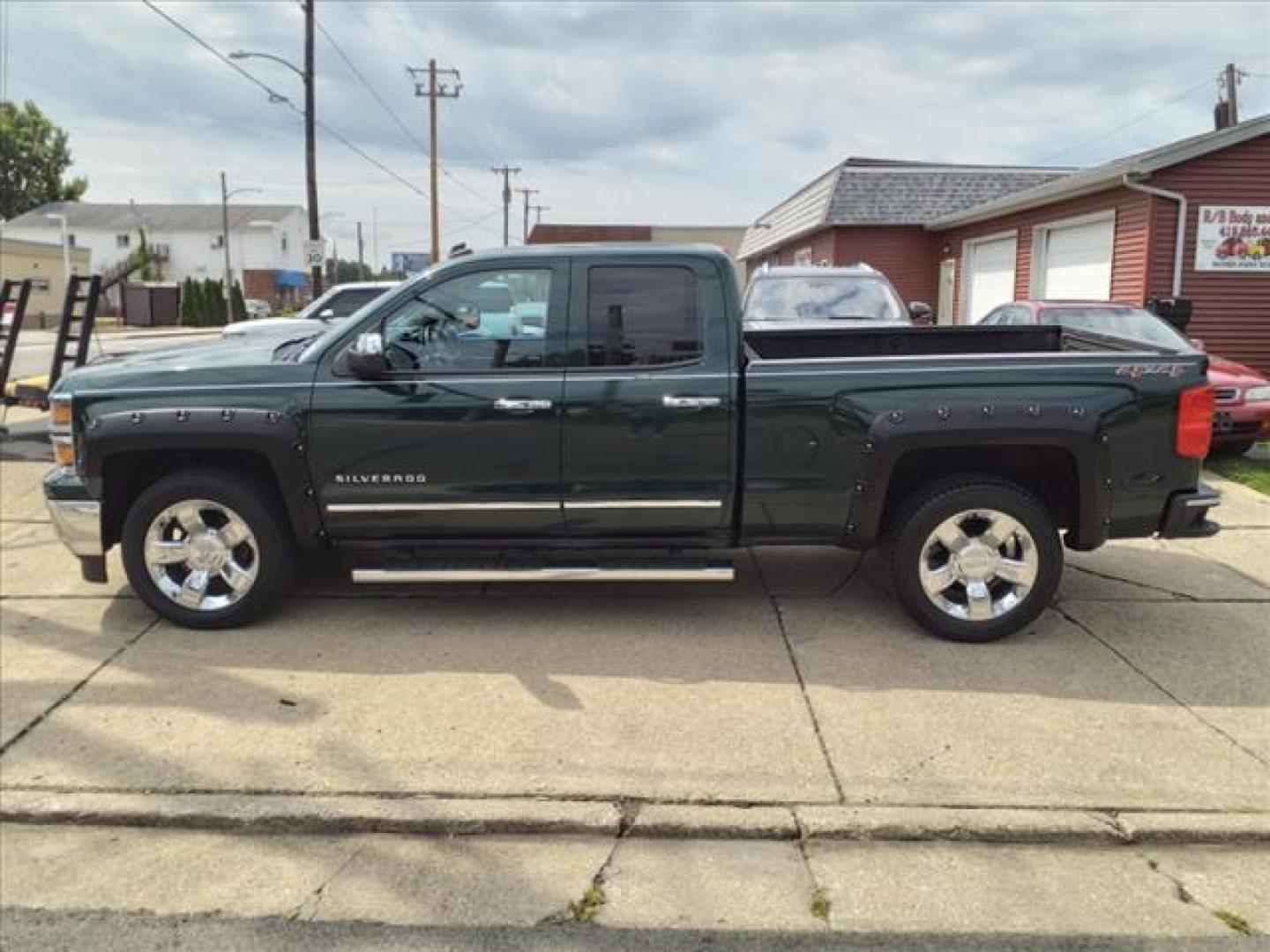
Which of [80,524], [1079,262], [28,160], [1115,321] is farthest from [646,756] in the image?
[28,160]

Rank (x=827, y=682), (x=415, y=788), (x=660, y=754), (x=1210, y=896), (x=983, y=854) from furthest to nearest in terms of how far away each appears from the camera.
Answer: (x=827, y=682)
(x=660, y=754)
(x=415, y=788)
(x=983, y=854)
(x=1210, y=896)

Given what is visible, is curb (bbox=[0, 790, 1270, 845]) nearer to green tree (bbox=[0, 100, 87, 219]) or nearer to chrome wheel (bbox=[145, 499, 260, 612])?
chrome wheel (bbox=[145, 499, 260, 612])

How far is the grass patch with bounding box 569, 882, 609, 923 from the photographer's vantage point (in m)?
3.00

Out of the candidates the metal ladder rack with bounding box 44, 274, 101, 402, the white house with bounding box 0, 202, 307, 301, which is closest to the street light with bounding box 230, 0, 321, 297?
the metal ladder rack with bounding box 44, 274, 101, 402

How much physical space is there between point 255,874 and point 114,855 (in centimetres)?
54

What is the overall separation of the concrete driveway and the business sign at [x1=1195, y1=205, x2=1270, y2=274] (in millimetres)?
9699

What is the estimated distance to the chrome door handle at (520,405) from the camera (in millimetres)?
4863

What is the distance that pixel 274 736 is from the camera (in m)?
4.07

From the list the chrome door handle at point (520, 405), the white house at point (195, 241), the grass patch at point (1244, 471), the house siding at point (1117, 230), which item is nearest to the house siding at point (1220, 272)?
the house siding at point (1117, 230)

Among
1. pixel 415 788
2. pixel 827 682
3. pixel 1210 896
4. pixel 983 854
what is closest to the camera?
pixel 1210 896

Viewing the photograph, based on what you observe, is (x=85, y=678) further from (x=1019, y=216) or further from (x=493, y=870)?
(x=1019, y=216)

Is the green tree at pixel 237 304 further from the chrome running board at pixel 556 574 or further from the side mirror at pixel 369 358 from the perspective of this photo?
the chrome running board at pixel 556 574

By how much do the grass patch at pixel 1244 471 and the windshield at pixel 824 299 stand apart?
11.0ft

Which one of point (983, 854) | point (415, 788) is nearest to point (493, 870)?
point (415, 788)
